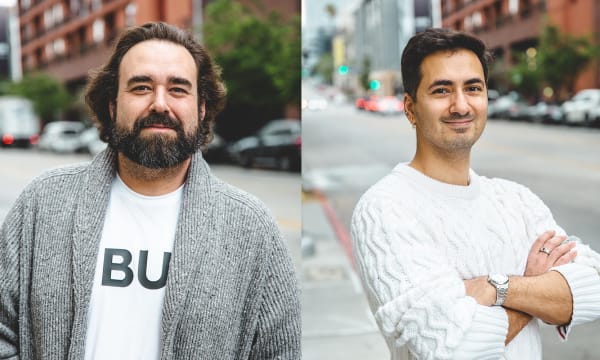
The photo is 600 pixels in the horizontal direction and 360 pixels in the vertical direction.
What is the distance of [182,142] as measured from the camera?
2.14 meters

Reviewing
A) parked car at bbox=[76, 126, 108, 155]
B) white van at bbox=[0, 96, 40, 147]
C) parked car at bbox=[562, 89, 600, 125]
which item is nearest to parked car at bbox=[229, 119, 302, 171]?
parked car at bbox=[76, 126, 108, 155]

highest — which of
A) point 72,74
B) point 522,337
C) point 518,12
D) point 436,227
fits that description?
point 72,74

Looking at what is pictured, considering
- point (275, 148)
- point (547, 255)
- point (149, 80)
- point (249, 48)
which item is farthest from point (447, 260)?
point (249, 48)

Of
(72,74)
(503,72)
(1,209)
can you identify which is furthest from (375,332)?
(72,74)

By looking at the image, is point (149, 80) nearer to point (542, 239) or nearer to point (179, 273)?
point (179, 273)

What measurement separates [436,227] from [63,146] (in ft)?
112

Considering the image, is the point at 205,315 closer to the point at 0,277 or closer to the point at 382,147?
the point at 0,277

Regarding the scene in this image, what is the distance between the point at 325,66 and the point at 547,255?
7535 mm

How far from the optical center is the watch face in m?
1.97

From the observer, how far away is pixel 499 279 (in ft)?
6.48

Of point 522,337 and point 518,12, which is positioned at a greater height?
point 518,12

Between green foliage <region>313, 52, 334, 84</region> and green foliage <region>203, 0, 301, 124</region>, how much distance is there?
38.9 ft

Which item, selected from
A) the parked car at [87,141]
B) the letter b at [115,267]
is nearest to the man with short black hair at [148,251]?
the letter b at [115,267]

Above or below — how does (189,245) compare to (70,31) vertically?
below
